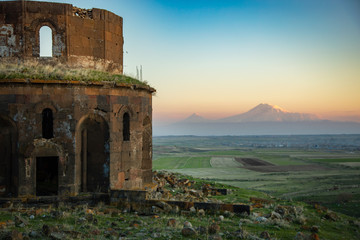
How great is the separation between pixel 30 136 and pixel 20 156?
62 cm

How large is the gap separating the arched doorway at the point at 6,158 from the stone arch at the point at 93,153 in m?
1.92

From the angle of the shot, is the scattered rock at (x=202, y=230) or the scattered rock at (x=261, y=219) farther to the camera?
the scattered rock at (x=261, y=219)

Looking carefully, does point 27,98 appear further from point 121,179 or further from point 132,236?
point 132,236

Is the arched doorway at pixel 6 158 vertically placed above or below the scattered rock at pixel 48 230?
above

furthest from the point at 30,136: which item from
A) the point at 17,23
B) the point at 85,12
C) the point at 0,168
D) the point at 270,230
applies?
the point at 270,230

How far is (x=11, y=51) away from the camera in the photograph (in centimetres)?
1069

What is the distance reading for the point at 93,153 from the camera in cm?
1053

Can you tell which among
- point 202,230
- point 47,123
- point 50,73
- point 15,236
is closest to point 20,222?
point 15,236

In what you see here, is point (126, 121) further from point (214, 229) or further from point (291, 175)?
point (291, 175)

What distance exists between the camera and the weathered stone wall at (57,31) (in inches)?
417

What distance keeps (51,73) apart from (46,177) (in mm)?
3586

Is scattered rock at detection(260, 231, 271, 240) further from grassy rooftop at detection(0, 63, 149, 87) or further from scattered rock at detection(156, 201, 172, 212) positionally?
grassy rooftop at detection(0, 63, 149, 87)

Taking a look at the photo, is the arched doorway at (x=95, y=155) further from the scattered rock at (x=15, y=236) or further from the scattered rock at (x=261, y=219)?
the scattered rock at (x=261, y=219)

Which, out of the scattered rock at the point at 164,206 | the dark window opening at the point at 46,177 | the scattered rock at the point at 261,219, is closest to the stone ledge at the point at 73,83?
the dark window opening at the point at 46,177
